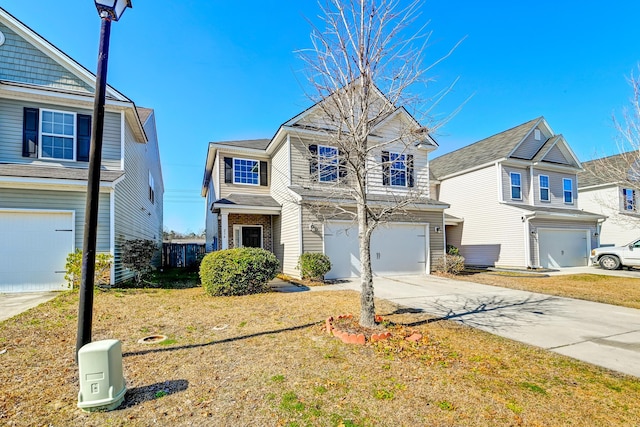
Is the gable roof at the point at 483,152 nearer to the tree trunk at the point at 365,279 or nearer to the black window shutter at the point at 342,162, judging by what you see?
the black window shutter at the point at 342,162

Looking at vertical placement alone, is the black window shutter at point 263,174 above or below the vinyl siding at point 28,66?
below

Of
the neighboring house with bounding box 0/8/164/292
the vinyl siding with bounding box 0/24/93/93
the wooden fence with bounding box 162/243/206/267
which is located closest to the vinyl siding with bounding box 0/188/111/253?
the neighboring house with bounding box 0/8/164/292

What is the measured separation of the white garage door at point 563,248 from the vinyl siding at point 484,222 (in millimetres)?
1489

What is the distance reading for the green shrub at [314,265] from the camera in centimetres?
1114

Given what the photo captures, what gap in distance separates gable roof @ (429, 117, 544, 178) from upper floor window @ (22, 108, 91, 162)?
18453 millimetres

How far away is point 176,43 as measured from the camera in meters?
9.85

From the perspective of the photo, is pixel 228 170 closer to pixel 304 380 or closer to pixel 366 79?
pixel 366 79

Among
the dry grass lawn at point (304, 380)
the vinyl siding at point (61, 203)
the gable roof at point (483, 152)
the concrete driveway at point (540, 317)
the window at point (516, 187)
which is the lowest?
the concrete driveway at point (540, 317)

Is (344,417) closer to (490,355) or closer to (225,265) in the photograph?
(490,355)

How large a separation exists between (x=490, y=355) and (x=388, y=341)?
1.35 metres

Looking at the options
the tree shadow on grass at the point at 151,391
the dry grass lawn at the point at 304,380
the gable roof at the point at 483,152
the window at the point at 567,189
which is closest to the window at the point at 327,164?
the dry grass lawn at the point at 304,380

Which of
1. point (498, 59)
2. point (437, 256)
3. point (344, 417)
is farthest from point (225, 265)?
point (498, 59)

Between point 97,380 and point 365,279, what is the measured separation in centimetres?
374

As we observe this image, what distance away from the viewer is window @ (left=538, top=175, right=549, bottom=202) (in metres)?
18.2
